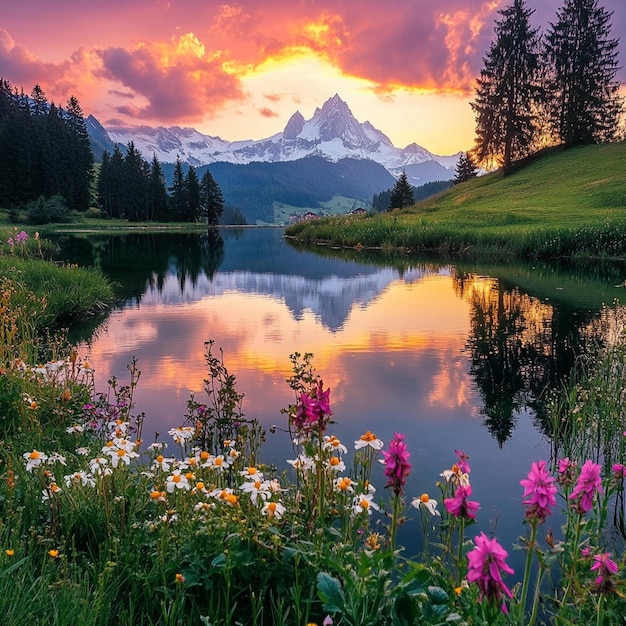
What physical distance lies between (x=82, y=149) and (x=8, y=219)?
159 ft

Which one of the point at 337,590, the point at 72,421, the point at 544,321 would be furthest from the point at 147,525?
the point at 544,321

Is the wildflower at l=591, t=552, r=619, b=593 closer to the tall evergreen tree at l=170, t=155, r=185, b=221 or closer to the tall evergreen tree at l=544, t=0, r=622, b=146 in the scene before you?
the tall evergreen tree at l=544, t=0, r=622, b=146

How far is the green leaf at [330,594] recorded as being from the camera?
2.61 m

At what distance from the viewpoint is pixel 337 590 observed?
271cm

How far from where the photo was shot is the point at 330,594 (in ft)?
8.77

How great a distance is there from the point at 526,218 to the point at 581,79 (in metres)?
39.9

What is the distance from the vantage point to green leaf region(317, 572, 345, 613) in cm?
261

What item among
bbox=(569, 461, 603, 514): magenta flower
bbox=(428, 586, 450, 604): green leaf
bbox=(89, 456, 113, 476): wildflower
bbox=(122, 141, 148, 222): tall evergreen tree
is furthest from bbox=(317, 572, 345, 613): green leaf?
bbox=(122, 141, 148, 222): tall evergreen tree

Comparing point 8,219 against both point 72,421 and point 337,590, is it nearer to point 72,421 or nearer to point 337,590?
point 72,421

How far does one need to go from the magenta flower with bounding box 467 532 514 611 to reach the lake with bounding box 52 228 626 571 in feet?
11.2

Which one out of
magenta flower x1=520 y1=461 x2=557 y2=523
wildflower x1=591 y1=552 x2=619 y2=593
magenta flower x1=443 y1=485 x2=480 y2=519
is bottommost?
wildflower x1=591 y1=552 x2=619 y2=593

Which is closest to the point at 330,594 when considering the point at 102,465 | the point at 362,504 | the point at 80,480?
the point at 362,504

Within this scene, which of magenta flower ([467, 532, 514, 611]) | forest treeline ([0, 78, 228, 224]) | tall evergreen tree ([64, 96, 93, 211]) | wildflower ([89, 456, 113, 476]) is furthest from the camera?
tall evergreen tree ([64, 96, 93, 211])

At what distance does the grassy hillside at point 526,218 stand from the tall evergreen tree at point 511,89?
359 cm
